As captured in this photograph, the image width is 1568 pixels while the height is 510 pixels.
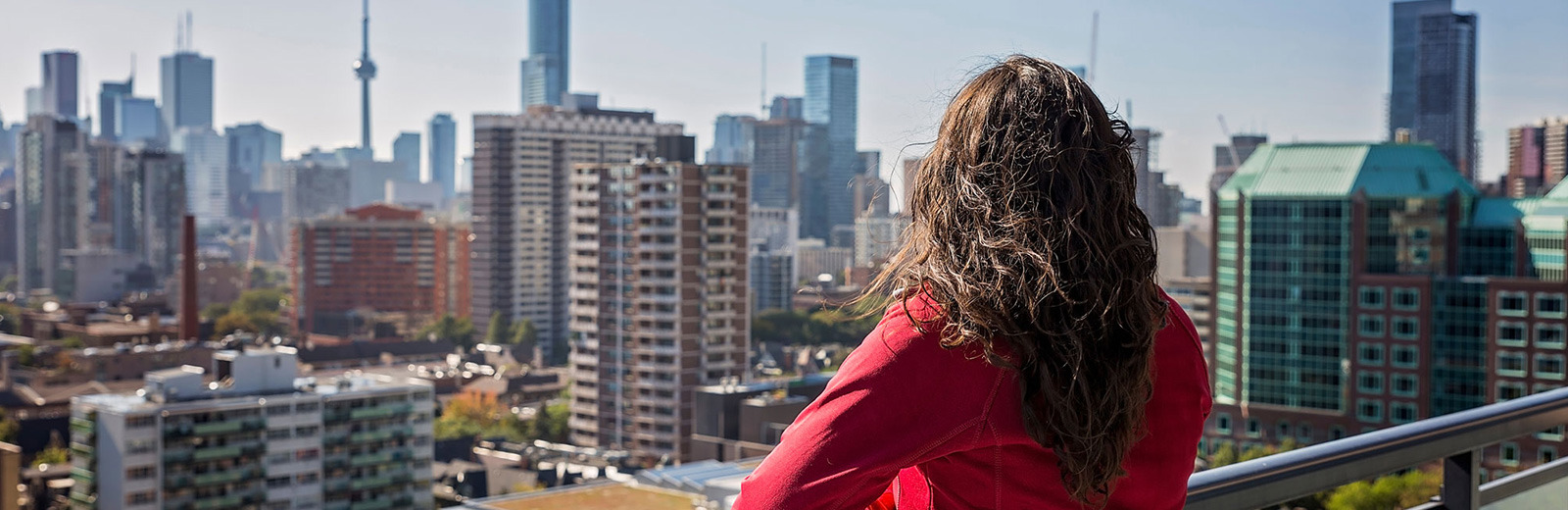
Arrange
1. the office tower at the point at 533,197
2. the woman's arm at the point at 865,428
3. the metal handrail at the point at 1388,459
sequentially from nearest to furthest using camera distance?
the woman's arm at the point at 865,428 < the metal handrail at the point at 1388,459 < the office tower at the point at 533,197

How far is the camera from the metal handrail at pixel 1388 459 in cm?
90

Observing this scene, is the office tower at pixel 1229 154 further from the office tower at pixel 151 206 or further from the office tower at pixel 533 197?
the office tower at pixel 151 206

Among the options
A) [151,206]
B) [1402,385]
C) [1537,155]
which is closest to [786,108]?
[151,206]

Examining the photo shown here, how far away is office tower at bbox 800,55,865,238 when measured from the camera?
34.1 m

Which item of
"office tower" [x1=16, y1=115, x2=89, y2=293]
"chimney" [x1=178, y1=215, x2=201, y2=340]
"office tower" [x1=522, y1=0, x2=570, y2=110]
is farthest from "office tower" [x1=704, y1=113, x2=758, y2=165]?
"office tower" [x1=522, y1=0, x2=570, y2=110]

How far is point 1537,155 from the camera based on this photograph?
2188cm

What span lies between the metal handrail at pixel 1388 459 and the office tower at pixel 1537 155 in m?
21.5

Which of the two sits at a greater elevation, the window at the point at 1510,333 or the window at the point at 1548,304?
the window at the point at 1548,304

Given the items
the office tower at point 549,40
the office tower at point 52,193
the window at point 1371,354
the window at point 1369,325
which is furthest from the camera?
the office tower at point 549,40

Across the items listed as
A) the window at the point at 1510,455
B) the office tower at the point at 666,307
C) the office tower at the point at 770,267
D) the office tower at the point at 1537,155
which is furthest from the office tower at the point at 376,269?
the window at the point at 1510,455

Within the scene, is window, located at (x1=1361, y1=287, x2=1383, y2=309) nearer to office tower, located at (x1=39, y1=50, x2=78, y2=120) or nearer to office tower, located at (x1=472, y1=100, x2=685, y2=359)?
office tower, located at (x1=472, y1=100, x2=685, y2=359)

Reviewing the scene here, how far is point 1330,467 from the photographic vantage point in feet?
3.25

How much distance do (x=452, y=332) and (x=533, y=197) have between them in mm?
3782

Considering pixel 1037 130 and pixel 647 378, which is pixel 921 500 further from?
pixel 647 378
